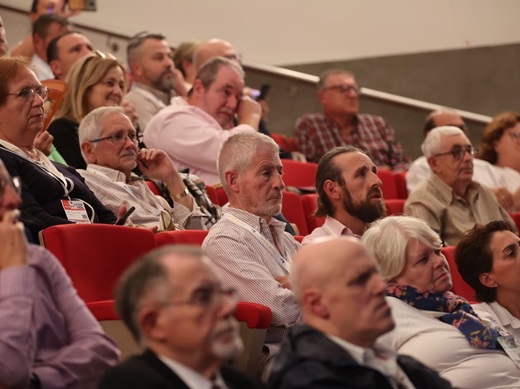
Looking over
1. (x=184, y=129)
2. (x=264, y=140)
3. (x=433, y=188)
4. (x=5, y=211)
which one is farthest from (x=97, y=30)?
(x=5, y=211)

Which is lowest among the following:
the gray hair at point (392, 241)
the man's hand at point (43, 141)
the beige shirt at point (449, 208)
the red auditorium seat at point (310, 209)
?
the red auditorium seat at point (310, 209)

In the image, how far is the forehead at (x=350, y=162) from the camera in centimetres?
367

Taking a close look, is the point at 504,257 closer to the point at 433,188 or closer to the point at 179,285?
the point at 433,188

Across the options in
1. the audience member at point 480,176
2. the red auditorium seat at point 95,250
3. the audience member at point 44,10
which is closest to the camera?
the red auditorium seat at point 95,250

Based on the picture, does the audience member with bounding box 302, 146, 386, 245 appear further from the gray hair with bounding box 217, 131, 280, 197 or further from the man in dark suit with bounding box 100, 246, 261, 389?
the man in dark suit with bounding box 100, 246, 261, 389

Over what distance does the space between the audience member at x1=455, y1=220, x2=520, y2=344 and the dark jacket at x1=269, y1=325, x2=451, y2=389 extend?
51.3 inches

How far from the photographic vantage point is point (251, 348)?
9.29 feet

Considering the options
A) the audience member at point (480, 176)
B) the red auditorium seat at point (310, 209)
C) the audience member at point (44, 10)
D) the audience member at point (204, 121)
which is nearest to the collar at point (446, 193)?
the audience member at point (480, 176)

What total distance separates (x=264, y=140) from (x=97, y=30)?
12.3 feet

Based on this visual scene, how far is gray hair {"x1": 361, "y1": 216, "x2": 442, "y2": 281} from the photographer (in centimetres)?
305

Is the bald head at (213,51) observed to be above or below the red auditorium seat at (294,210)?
above

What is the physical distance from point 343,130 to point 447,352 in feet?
11.0

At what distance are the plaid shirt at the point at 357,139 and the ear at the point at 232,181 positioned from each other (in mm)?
2612

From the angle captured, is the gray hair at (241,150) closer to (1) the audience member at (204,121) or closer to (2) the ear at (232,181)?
(2) the ear at (232,181)
